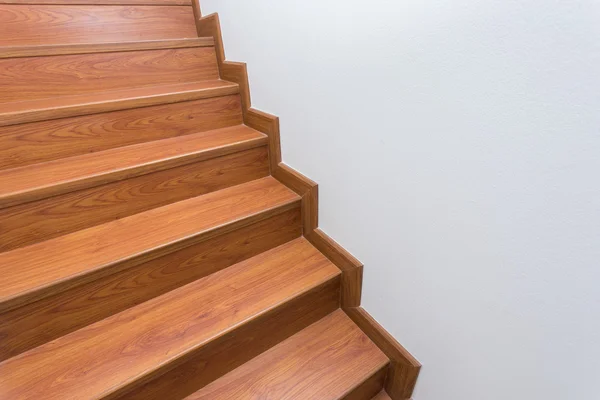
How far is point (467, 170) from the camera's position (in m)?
0.69

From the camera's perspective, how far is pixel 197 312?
3.40ft

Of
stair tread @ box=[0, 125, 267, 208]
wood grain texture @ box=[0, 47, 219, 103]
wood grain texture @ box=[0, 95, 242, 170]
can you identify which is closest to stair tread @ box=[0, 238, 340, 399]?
stair tread @ box=[0, 125, 267, 208]

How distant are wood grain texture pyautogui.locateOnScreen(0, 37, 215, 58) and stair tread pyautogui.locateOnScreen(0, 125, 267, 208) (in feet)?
1.41

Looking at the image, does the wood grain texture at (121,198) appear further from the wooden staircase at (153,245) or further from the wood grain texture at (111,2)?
the wood grain texture at (111,2)

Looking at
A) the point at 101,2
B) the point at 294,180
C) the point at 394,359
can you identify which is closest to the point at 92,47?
the point at 101,2

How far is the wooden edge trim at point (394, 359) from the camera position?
103 centimetres

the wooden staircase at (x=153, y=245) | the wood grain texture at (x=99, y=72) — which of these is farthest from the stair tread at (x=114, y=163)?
the wood grain texture at (x=99, y=72)

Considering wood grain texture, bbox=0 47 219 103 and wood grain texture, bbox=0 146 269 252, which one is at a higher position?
wood grain texture, bbox=0 47 219 103

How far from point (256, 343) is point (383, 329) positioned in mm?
449

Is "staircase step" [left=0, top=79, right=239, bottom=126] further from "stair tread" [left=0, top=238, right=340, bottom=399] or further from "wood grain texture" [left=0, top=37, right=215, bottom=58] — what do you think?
"stair tread" [left=0, top=238, right=340, bottom=399]

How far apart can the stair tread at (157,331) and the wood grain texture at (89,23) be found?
1.30m

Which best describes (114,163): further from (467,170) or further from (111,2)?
(467,170)

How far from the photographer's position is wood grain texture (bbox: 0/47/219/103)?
1.21m

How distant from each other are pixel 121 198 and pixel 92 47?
0.68 metres
